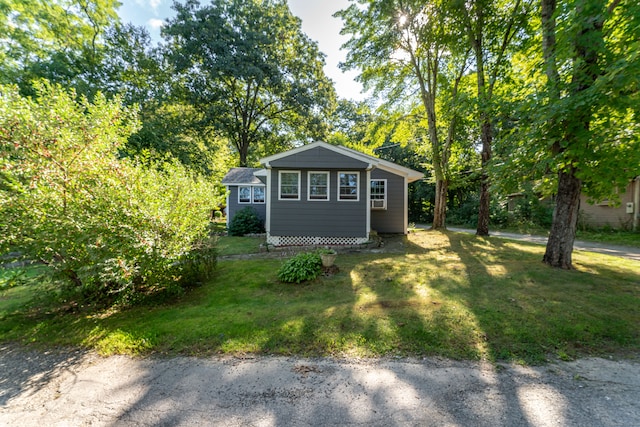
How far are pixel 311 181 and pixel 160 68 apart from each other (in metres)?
16.5

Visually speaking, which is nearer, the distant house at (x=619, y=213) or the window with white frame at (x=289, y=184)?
the window with white frame at (x=289, y=184)

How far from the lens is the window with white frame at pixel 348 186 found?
9.97 metres

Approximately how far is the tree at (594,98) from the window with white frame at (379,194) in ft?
26.7

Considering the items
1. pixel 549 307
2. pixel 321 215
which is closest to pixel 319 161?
pixel 321 215

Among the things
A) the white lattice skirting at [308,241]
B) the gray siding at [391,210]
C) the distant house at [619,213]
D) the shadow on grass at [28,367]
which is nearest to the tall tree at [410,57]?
the gray siding at [391,210]

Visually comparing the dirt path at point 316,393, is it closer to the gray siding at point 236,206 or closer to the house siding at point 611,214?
the gray siding at point 236,206

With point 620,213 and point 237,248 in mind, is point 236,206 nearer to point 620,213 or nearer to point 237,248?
point 237,248

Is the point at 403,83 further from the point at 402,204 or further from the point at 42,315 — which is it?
the point at 42,315

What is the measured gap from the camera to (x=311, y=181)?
9992 mm

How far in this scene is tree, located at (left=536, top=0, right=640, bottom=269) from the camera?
13.6 feet

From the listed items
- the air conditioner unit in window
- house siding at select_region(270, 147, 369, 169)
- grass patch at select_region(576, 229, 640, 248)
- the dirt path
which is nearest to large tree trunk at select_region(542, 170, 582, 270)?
the dirt path

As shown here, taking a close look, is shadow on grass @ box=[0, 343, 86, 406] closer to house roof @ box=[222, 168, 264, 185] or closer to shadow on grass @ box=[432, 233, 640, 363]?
shadow on grass @ box=[432, 233, 640, 363]

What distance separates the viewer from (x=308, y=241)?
1023 cm

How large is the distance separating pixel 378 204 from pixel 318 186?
4.69m
